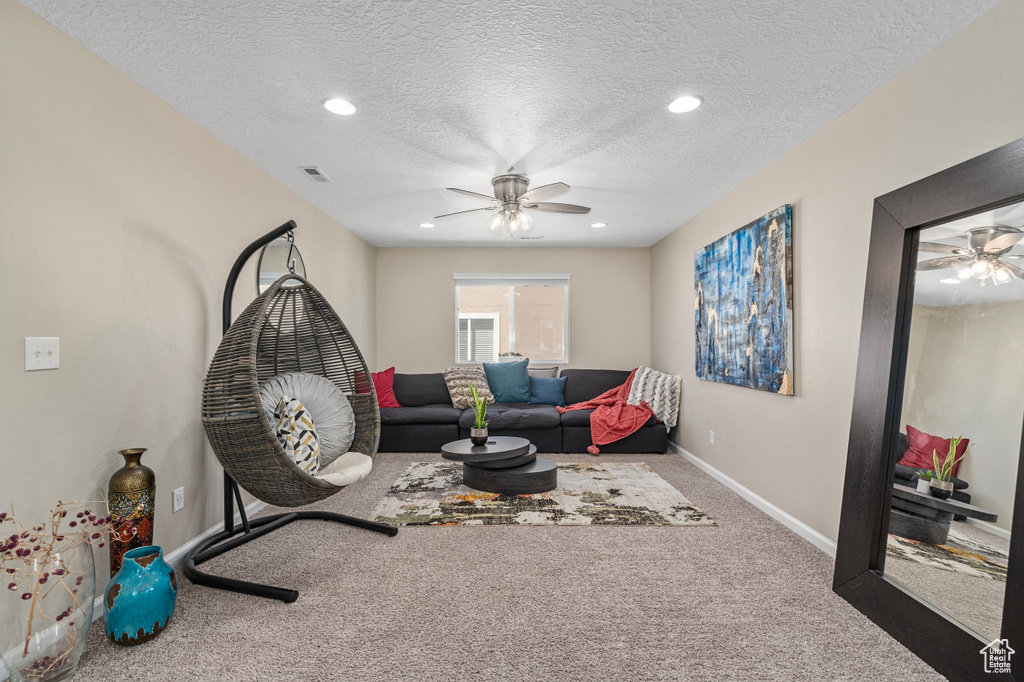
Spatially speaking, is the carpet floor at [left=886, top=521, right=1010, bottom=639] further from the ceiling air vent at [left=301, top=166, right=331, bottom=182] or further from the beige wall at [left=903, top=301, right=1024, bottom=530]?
the ceiling air vent at [left=301, top=166, right=331, bottom=182]

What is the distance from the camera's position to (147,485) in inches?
83.8

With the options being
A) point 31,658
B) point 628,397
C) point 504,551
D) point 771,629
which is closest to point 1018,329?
point 771,629

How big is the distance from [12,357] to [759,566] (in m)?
3.26

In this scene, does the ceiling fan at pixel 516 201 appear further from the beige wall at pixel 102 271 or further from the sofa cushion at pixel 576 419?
the sofa cushion at pixel 576 419

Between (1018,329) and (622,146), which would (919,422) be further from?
(622,146)

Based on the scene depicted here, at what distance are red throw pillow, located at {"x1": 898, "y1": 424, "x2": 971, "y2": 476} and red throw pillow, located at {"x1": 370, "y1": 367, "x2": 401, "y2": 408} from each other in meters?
4.46

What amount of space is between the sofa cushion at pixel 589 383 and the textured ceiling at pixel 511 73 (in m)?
2.82

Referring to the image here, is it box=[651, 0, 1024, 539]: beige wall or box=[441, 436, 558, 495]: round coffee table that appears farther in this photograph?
box=[441, 436, 558, 495]: round coffee table

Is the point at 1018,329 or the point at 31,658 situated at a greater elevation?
the point at 1018,329

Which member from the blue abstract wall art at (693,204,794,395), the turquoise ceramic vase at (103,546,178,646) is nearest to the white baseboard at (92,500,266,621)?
the turquoise ceramic vase at (103,546,178,646)

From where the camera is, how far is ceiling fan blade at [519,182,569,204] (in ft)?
10.5

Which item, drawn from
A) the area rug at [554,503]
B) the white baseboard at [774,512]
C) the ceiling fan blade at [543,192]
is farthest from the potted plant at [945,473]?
the ceiling fan blade at [543,192]

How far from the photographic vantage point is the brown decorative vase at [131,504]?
6.68ft

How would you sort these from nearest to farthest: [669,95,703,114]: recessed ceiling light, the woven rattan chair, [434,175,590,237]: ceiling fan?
the woven rattan chair, [669,95,703,114]: recessed ceiling light, [434,175,590,237]: ceiling fan
